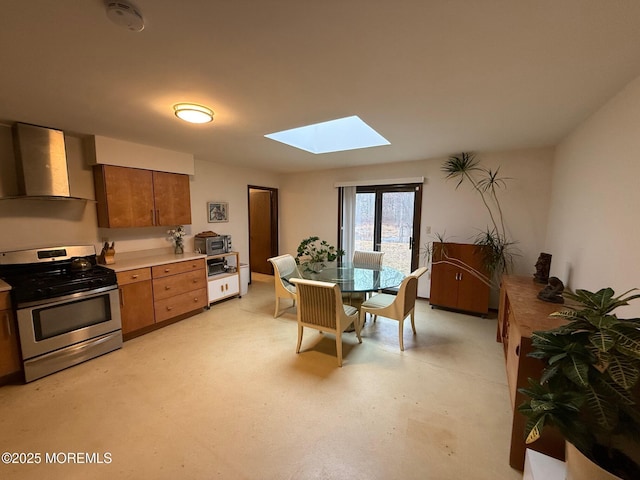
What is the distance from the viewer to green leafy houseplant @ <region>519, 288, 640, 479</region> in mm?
935

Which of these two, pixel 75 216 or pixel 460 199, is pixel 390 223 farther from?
pixel 75 216

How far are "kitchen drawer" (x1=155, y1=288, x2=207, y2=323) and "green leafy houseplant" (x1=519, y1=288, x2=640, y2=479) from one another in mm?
3681

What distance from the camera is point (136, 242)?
3.62 metres

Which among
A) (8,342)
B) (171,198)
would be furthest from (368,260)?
(8,342)

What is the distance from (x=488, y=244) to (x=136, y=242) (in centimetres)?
493

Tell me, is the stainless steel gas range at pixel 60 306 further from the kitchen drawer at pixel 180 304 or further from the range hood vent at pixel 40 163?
the range hood vent at pixel 40 163

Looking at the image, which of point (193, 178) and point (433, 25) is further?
point (193, 178)

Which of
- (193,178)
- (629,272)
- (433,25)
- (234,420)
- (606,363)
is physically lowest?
(234,420)

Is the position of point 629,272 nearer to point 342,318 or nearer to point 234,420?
point 342,318

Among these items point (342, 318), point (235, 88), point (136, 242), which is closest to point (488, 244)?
point (342, 318)

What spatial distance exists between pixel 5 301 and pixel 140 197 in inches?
64.3

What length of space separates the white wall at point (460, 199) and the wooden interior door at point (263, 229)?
0.77 meters

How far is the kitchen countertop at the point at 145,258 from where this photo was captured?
10.1 feet

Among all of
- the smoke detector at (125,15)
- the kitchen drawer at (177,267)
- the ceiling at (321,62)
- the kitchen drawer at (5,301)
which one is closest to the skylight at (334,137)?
the ceiling at (321,62)
